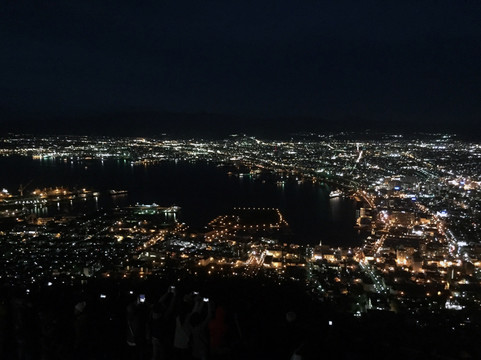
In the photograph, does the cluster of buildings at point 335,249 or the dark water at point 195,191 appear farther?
the dark water at point 195,191

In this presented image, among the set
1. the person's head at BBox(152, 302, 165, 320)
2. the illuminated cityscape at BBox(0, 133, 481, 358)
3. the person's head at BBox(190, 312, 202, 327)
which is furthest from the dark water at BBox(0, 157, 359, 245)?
the person's head at BBox(190, 312, 202, 327)

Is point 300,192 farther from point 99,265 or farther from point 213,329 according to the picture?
point 213,329

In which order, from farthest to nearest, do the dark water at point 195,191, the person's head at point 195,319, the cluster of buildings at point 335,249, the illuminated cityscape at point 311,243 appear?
the dark water at point 195,191, the cluster of buildings at point 335,249, the illuminated cityscape at point 311,243, the person's head at point 195,319

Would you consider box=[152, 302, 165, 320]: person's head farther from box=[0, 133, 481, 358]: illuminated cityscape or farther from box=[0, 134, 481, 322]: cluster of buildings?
box=[0, 134, 481, 322]: cluster of buildings

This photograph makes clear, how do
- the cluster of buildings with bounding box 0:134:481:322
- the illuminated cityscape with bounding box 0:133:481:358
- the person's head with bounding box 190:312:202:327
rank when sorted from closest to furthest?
the person's head with bounding box 190:312:202:327 < the illuminated cityscape with bounding box 0:133:481:358 < the cluster of buildings with bounding box 0:134:481:322

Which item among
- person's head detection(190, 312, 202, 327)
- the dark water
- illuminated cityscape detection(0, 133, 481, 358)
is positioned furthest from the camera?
the dark water

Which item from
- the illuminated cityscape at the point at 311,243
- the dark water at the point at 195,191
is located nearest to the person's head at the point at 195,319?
the illuminated cityscape at the point at 311,243

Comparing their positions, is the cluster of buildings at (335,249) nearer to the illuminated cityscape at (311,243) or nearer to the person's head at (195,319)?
the illuminated cityscape at (311,243)

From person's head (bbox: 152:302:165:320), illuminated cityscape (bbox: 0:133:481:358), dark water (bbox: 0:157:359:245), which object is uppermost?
person's head (bbox: 152:302:165:320)
